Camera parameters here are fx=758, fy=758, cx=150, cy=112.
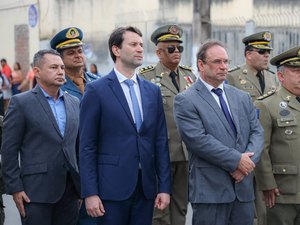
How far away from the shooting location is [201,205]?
5.62m

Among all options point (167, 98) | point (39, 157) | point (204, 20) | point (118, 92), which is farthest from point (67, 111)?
point (204, 20)

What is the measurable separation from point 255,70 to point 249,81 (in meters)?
0.14

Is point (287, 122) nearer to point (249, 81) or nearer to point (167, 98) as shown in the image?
point (167, 98)

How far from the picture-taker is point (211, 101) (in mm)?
5688

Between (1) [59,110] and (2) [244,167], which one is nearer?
(2) [244,167]

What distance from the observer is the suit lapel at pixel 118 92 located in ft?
17.8


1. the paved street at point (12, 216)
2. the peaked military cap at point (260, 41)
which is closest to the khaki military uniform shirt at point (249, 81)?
the peaked military cap at point (260, 41)

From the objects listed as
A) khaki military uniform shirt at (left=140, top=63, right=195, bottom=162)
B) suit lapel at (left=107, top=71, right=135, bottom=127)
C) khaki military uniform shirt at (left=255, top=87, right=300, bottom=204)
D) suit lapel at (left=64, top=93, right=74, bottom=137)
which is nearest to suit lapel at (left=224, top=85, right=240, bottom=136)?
khaki military uniform shirt at (left=255, top=87, right=300, bottom=204)

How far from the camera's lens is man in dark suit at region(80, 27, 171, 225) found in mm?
5371

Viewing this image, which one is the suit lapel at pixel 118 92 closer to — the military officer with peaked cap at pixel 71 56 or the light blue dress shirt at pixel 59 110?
the light blue dress shirt at pixel 59 110

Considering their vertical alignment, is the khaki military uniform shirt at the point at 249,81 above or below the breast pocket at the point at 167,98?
above

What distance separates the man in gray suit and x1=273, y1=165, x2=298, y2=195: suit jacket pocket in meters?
0.49

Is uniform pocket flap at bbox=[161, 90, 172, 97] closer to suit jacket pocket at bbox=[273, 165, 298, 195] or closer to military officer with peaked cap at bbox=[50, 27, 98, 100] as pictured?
military officer with peaked cap at bbox=[50, 27, 98, 100]

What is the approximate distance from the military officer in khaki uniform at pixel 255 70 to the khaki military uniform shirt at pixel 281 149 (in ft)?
5.68
